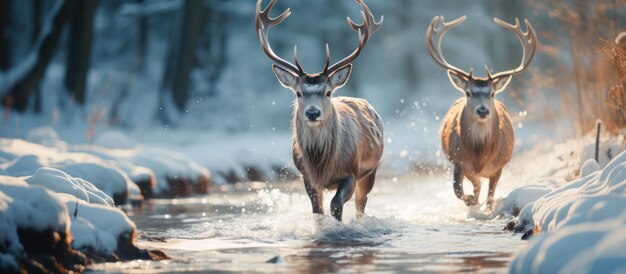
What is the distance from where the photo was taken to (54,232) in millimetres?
6074

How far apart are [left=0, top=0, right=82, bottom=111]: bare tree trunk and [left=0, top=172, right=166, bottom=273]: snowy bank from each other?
14138 millimetres

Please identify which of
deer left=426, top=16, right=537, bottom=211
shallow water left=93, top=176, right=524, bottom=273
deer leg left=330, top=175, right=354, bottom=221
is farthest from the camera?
deer left=426, top=16, right=537, bottom=211

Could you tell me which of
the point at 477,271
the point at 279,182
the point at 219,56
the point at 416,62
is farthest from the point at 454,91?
the point at 477,271

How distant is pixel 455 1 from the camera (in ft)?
156

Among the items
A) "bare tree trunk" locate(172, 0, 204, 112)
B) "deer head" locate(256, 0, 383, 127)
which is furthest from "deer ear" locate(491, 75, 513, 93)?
"bare tree trunk" locate(172, 0, 204, 112)

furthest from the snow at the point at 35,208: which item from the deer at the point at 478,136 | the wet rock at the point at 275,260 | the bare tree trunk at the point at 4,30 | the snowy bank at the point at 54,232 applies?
the bare tree trunk at the point at 4,30

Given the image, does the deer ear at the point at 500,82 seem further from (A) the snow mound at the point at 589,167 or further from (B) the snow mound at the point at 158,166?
(B) the snow mound at the point at 158,166

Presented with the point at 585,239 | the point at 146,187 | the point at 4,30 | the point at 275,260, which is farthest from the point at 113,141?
the point at 585,239

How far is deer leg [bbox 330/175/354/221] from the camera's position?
30.2 feet

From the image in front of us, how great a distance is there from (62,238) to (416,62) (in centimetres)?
3924

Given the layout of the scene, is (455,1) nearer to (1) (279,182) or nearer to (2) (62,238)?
(1) (279,182)

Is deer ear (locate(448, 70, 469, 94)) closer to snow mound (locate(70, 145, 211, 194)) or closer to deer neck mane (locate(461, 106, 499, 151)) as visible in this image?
deer neck mane (locate(461, 106, 499, 151))

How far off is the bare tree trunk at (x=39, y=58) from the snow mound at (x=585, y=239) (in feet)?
51.8

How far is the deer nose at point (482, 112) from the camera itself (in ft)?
39.2
